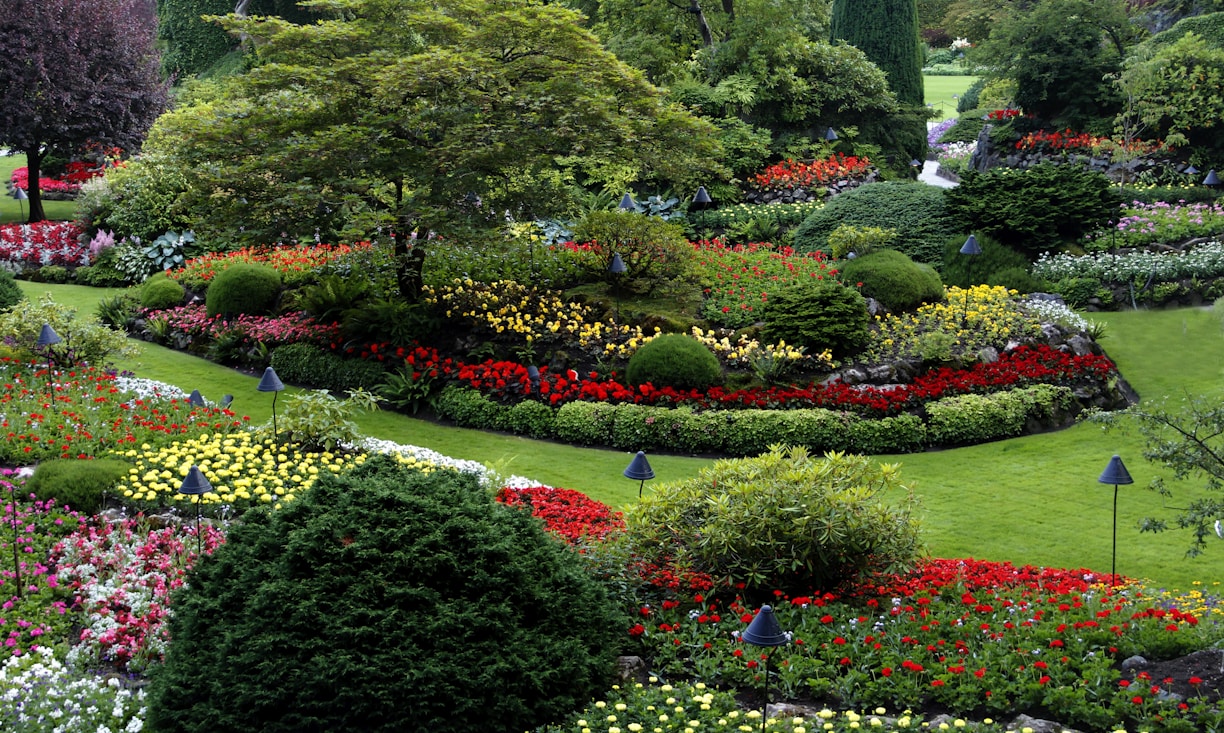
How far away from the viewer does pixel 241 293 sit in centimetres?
1641

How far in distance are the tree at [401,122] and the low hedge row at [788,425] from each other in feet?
10.2

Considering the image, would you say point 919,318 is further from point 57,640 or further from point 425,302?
point 57,640

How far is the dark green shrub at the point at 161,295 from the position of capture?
57.6 feet

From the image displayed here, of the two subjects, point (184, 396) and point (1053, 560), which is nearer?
point (1053, 560)

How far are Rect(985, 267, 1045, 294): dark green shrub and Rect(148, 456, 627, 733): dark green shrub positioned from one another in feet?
37.8

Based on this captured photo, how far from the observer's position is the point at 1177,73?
22.3m

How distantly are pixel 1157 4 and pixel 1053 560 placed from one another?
27356 mm

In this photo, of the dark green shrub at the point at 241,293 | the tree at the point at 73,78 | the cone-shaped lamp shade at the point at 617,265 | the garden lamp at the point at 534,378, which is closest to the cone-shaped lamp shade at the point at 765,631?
the garden lamp at the point at 534,378

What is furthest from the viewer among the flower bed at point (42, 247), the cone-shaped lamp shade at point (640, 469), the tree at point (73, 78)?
the tree at point (73, 78)

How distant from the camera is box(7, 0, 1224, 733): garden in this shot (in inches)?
249

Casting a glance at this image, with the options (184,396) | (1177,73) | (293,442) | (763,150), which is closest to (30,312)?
(184,396)

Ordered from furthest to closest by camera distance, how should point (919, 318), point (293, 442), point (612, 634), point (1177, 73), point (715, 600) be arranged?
point (1177, 73)
point (919, 318)
point (293, 442)
point (715, 600)
point (612, 634)

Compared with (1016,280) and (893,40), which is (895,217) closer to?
(1016,280)

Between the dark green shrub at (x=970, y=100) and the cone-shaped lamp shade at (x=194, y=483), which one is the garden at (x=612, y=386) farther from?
the dark green shrub at (x=970, y=100)
